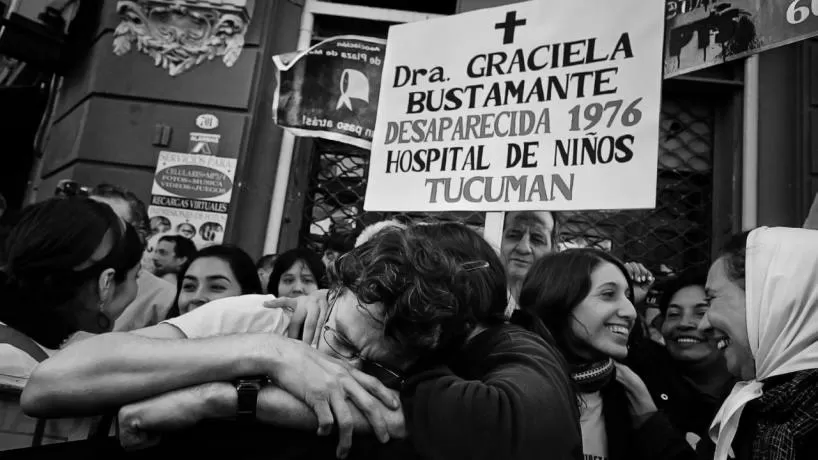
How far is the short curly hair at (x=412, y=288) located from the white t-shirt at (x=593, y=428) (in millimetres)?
985

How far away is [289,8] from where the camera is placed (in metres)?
5.47

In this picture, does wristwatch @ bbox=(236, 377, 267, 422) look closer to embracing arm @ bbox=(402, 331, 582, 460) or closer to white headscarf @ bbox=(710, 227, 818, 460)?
embracing arm @ bbox=(402, 331, 582, 460)

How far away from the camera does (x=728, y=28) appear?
2.93 m

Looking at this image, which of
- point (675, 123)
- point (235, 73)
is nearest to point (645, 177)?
point (675, 123)

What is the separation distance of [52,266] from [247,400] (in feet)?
2.94

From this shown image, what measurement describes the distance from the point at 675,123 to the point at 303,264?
3224 millimetres

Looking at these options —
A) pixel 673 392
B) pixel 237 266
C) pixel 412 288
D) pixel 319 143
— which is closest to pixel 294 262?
→ pixel 237 266

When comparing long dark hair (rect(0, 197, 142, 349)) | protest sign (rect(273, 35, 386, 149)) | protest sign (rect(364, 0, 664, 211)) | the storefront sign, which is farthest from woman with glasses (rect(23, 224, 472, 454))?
the storefront sign

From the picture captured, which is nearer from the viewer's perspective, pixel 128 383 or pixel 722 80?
pixel 128 383

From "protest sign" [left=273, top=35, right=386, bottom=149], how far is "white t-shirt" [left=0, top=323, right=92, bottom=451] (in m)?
2.48

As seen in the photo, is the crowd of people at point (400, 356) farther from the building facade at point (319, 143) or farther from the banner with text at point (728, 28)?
the building facade at point (319, 143)

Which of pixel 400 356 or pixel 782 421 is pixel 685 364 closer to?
pixel 782 421

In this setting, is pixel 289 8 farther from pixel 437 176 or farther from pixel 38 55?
pixel 437 176

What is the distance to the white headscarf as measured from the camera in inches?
65.9
